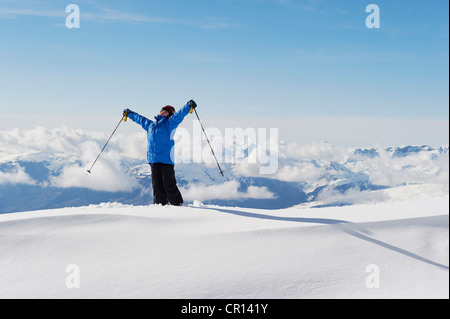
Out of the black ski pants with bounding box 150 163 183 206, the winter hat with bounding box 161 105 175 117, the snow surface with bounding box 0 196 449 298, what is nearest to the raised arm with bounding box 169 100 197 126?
the winter hat with bounding box 161 105 175 117

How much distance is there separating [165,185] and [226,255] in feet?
13.6

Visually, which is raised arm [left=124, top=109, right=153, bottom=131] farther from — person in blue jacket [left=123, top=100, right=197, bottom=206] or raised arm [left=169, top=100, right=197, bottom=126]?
raised arm [left=169, top=100, right=197, bottom=126]

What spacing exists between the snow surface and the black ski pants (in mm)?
2152

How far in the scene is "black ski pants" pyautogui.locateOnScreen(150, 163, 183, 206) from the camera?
29.8ft

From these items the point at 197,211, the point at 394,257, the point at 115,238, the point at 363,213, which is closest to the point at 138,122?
the point at 197,211

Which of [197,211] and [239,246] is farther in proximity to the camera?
[197,211]

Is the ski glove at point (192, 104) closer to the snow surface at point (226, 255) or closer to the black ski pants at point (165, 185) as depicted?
the black ski pants at point (165, 185)

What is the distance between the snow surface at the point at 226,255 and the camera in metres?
4.65

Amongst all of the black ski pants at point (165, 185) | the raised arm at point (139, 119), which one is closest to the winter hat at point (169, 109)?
the raised arm at point (139, 119)

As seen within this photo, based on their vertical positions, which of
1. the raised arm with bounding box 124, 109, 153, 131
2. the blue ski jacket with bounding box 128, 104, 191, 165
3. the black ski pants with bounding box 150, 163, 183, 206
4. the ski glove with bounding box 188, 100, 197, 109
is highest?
the ski glove with bounding box 188, 100, 197, 109
